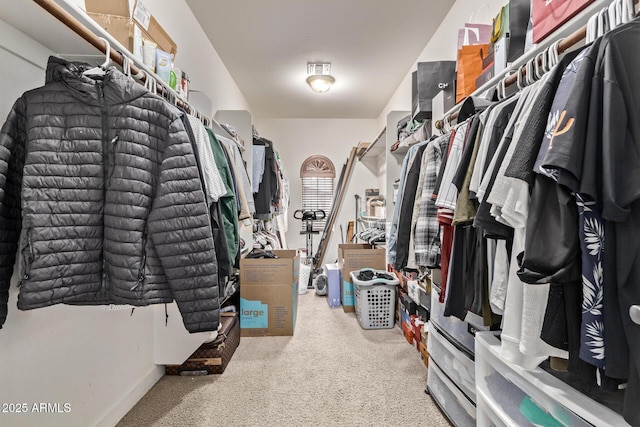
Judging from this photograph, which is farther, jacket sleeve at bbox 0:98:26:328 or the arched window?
the arched window

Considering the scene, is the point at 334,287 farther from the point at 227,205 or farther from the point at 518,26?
the point at 518,26

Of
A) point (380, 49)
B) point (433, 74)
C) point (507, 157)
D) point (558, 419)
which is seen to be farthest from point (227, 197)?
point (380, 49)

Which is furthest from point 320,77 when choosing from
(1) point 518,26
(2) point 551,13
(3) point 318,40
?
(2) point 551,13

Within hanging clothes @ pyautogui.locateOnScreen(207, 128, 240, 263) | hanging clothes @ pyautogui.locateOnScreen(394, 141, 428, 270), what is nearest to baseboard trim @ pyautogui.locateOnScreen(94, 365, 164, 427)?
hanging clothes @ pyautogui.locateOnScreen(207, 128, 240, 263)

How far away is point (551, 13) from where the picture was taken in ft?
3.06

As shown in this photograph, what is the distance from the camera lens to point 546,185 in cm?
64

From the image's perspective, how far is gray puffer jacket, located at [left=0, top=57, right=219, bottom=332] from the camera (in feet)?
2.72

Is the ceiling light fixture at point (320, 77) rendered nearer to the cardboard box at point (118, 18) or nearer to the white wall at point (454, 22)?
the white wall at point (454, 22)

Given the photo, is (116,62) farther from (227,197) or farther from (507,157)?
(507,157)

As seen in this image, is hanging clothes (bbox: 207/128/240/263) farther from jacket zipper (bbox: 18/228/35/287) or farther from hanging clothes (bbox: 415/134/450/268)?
hanging clothes (bbox: 415/134/450/268)

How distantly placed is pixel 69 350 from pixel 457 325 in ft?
5.59

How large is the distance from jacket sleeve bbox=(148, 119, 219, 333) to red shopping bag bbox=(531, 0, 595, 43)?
1.20 m

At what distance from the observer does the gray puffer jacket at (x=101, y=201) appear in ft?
2.72

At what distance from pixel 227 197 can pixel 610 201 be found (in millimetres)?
1290
